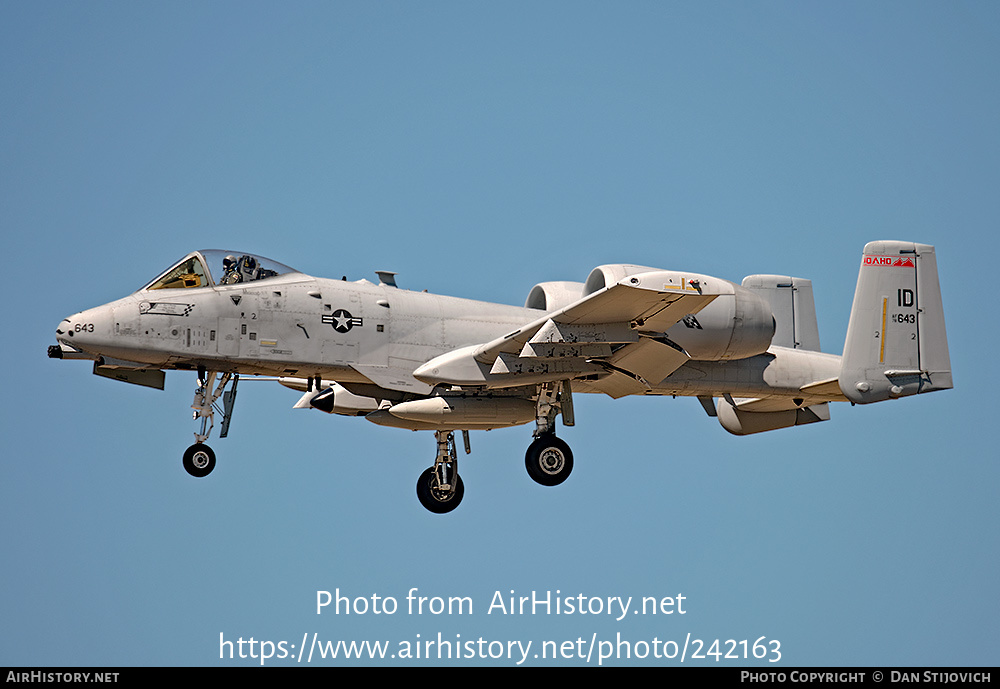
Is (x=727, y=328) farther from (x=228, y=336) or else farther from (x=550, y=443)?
(x=228, y=336)

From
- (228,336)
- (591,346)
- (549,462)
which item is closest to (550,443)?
(549,462)

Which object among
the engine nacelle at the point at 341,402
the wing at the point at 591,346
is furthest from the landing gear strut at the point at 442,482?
the wing at the point at 591,346

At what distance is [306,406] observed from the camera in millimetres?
23609

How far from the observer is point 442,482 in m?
23.4

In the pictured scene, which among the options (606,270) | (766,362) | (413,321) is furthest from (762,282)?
(413,321)

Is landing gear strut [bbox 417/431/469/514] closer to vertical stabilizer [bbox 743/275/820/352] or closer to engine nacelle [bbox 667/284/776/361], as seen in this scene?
engine nacelle [bbox 667/284/776/361]

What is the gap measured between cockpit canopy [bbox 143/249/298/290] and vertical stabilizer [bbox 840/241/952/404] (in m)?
9.26

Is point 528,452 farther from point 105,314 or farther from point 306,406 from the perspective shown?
point 105,314

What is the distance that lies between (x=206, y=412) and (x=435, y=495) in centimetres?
469

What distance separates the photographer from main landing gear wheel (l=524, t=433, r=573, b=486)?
20922mm

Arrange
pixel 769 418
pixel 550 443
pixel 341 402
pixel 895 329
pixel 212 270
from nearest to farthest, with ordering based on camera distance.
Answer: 1. pixel 212 270
2. pixel 550 443
3. pixel 895 329
4. pixel 341 402
5. pixel 769 418

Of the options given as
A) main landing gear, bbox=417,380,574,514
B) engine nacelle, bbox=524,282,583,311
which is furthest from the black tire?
engine nacelle, bbox=524,282,583,311
